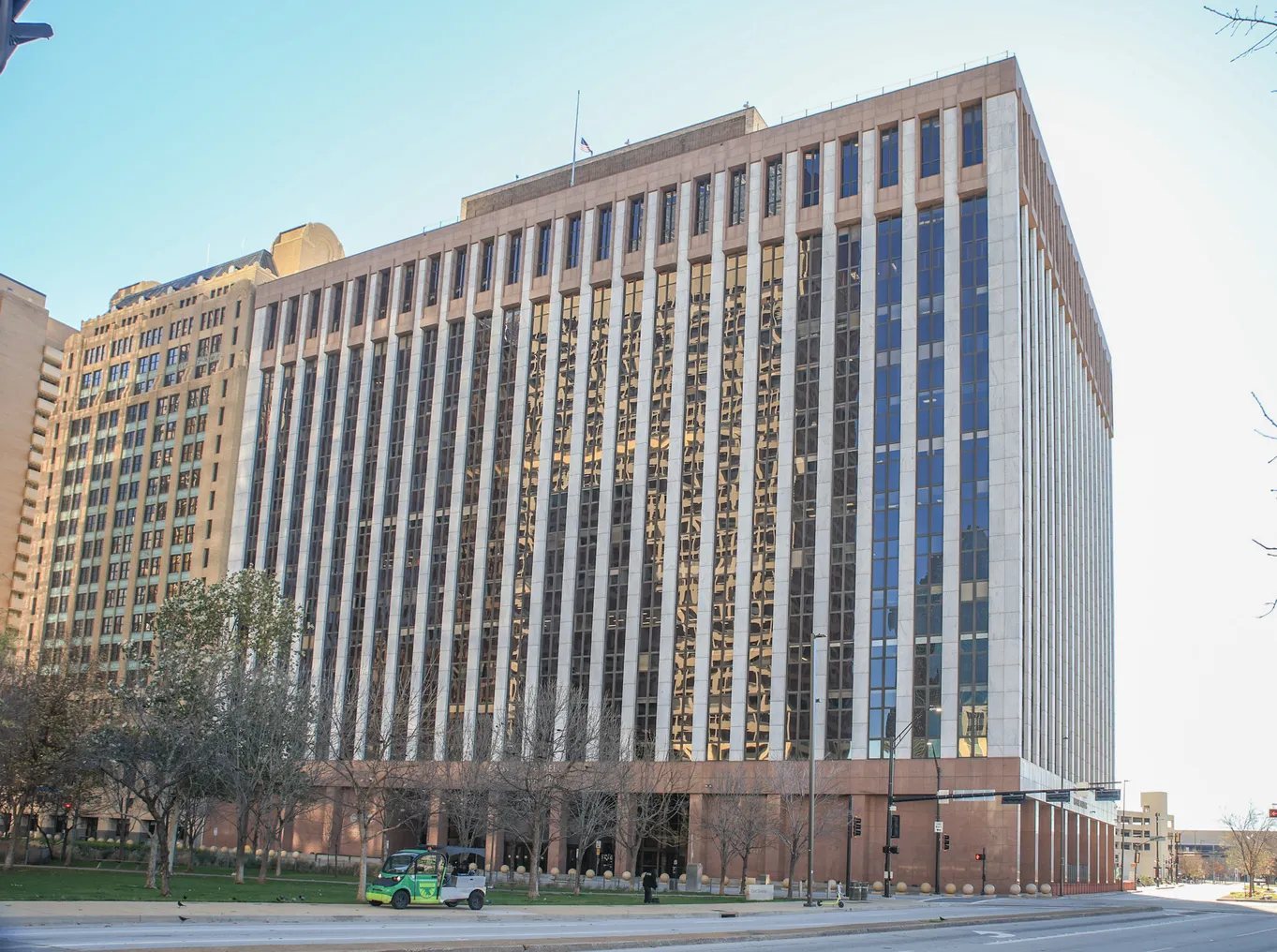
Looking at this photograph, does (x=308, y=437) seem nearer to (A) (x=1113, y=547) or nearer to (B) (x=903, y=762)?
(B) (x=903, y=762)

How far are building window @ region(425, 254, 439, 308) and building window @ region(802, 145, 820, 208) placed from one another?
122 ft

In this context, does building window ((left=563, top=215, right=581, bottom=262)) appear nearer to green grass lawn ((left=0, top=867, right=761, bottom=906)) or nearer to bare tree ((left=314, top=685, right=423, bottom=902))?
bare tree ((left=314, top=685, right=423, bottom=902))

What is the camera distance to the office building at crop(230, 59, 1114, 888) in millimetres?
82750

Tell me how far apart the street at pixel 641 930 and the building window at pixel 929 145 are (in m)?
54.2

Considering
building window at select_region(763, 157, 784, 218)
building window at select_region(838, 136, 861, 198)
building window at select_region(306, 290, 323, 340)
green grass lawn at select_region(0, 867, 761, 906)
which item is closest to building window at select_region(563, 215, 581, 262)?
building window at select_region(763, 157, 784, 218)

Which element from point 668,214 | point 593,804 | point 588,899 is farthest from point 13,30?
point 668,214

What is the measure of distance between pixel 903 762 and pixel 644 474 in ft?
98.6

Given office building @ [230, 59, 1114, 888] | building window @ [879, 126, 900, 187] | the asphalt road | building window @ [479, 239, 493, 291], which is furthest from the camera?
building window @ [479, 239, 493, 291]

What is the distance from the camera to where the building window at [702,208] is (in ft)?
329

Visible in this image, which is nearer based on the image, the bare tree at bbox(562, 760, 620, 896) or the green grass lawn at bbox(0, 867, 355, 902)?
the green grass lawn at bbox(0, 867, 355, 902)

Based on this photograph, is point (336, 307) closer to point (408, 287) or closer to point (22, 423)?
point (408, 287)

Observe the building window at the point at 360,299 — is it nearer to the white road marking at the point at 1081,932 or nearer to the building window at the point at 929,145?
the building window at the point at 929,145

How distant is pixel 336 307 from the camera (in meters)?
122

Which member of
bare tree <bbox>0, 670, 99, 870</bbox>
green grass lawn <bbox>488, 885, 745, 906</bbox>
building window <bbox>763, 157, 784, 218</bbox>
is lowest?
green grass lawn <bbox>488, 885, 745, 906</bbox>
